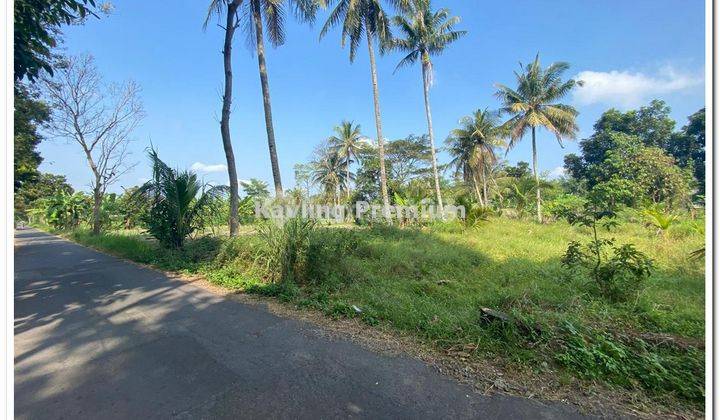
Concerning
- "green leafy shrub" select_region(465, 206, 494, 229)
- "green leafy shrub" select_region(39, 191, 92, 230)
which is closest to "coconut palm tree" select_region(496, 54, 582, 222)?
"green leafy shrub" select_region(465, 206, 494, 229)

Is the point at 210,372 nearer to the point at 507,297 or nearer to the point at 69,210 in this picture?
the point at 507,297

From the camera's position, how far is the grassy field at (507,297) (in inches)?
101

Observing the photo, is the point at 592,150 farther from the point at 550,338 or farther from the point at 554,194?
the point at 550,338

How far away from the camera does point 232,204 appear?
9.77 m

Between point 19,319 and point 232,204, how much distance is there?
19.8 ft

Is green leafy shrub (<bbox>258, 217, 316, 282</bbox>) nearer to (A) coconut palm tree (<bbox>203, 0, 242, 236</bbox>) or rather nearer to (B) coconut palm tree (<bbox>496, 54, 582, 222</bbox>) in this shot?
(A) coconut palm tree (<bbox>203, 0, 242, 236</bbox>)

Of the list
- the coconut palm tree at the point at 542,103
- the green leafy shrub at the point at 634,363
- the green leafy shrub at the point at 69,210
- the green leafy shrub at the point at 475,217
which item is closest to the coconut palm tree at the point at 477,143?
the coconut palm tree at the point at 542,103

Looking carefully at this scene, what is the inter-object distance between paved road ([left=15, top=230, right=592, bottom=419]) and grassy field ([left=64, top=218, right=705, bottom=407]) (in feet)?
2.19

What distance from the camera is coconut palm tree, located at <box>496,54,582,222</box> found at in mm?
19797

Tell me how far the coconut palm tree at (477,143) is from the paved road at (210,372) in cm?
2335

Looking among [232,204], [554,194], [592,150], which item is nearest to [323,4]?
[232,204]

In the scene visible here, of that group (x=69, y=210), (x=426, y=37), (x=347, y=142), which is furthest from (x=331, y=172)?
(x=69, y=210)

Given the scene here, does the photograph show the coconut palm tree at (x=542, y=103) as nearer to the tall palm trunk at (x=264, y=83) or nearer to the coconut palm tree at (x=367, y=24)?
the coconut palm tree at (x=367, y=24)

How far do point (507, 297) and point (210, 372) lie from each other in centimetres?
366
